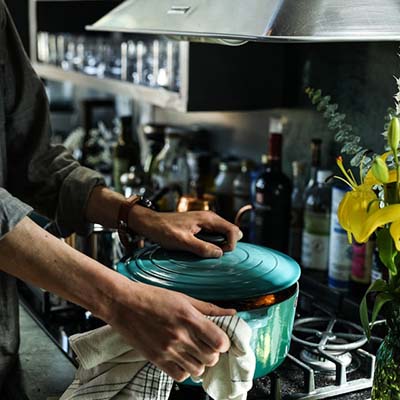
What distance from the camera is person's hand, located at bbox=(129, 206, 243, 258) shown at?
117 cm

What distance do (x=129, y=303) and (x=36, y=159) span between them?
0.51m

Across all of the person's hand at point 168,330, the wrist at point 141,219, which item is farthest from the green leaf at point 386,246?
the wrist at point 141,219

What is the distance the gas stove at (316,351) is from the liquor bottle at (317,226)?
0.13m

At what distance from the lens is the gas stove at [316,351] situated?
118cm

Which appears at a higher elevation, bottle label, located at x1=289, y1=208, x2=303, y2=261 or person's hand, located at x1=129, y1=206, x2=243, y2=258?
person's hand, located at x1=129, y1=206, x2=243, y2=258

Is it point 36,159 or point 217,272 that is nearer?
point 217,272

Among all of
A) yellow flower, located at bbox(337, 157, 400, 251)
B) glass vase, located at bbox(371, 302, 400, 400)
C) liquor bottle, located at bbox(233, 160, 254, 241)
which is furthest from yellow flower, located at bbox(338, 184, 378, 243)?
liquor bottle, located at bbox(233, 160, 254, 241)

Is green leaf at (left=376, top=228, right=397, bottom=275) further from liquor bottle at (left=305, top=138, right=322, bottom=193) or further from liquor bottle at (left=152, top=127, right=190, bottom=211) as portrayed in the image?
liquor bottle at (left=152, top=127, right=190, bottom=211)

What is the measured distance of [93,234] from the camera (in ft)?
4.91

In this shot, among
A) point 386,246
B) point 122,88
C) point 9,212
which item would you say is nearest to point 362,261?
point 386,246

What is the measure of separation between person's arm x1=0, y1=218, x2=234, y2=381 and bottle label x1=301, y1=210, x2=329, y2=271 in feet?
2.47

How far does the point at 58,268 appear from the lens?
98cm

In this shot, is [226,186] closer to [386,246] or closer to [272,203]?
[272,203]

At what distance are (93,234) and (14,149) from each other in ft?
0.77
